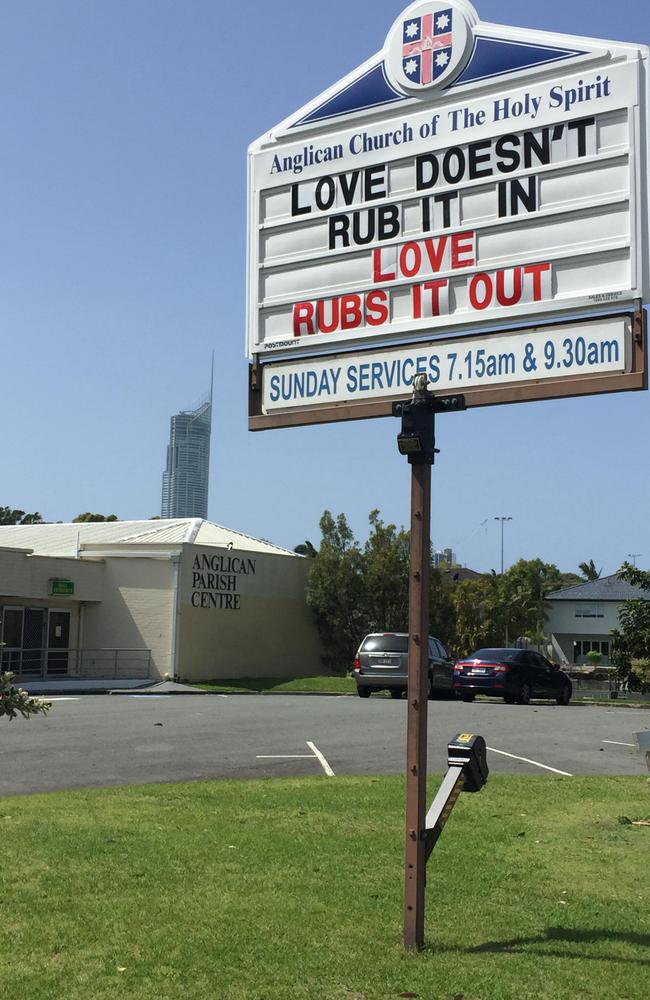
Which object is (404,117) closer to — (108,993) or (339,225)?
(339,225)

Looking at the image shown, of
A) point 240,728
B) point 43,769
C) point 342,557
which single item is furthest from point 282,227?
point 342,557

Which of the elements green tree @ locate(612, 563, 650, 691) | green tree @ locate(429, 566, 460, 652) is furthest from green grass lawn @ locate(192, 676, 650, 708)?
green tree @ locate(429, 566, 460, 652)

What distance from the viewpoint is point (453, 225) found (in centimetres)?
657

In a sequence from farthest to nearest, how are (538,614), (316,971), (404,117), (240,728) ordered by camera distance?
(538,614), (240,728), (404,117), (316,971)

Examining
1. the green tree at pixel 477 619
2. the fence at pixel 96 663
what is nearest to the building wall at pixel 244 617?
the fence at pixel 96 663

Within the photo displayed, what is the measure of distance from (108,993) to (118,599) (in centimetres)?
3324

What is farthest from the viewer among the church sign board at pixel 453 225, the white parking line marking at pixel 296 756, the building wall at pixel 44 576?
the building wall at pixel 44 576

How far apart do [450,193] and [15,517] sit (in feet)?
306

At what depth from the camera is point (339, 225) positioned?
23.2 feet

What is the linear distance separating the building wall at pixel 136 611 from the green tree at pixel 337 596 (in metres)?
8.94

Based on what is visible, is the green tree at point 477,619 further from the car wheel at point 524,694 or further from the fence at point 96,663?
the car wheel at point 524,694

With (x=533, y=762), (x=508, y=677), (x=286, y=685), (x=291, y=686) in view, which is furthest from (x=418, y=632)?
A: (x=286, y=685)

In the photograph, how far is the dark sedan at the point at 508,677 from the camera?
86.1 feet

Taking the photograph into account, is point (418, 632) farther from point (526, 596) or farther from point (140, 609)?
point (526, 596)
